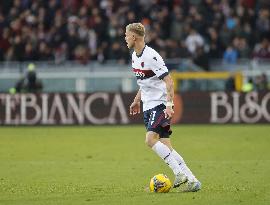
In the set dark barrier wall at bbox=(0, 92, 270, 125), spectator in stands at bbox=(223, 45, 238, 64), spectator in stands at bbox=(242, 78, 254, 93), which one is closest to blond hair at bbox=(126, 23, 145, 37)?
dark barrier wall at bbox=(0, 92, 270, 125)

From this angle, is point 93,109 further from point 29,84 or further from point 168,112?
point 168,112

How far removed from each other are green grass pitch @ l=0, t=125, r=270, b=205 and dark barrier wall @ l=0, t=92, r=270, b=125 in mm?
480

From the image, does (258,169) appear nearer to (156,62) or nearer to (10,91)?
(156,62)

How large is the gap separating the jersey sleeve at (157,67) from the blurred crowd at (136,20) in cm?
1463

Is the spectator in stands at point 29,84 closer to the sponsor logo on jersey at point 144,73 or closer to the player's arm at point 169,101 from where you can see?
the sponsor logo on jersey at point 144,73

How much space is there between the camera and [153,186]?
9.57 m

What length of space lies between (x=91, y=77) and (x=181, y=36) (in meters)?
3.34

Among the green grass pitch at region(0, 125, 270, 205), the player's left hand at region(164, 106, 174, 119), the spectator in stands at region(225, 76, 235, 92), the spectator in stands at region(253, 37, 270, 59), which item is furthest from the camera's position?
the spectator in stands at region(253, 37, 270, 59)

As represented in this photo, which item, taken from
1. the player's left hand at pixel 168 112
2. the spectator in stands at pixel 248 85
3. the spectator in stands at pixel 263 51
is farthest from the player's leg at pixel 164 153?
the spectator in stands at pixel 263 51

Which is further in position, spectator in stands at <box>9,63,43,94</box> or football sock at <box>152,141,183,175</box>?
spectator in stands at <box>9,63,43,94</box>

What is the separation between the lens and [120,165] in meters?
13.0

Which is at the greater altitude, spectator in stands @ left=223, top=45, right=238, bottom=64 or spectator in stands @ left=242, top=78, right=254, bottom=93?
→ spectator in stands @ left=223, top=45, right=238, bottom=64

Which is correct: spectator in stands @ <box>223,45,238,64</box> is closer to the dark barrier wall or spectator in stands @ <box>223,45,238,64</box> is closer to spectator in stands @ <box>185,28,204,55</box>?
spectator in stands @ <box>185,28,204,55</box>

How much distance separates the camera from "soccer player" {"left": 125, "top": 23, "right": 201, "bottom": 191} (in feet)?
31.2
